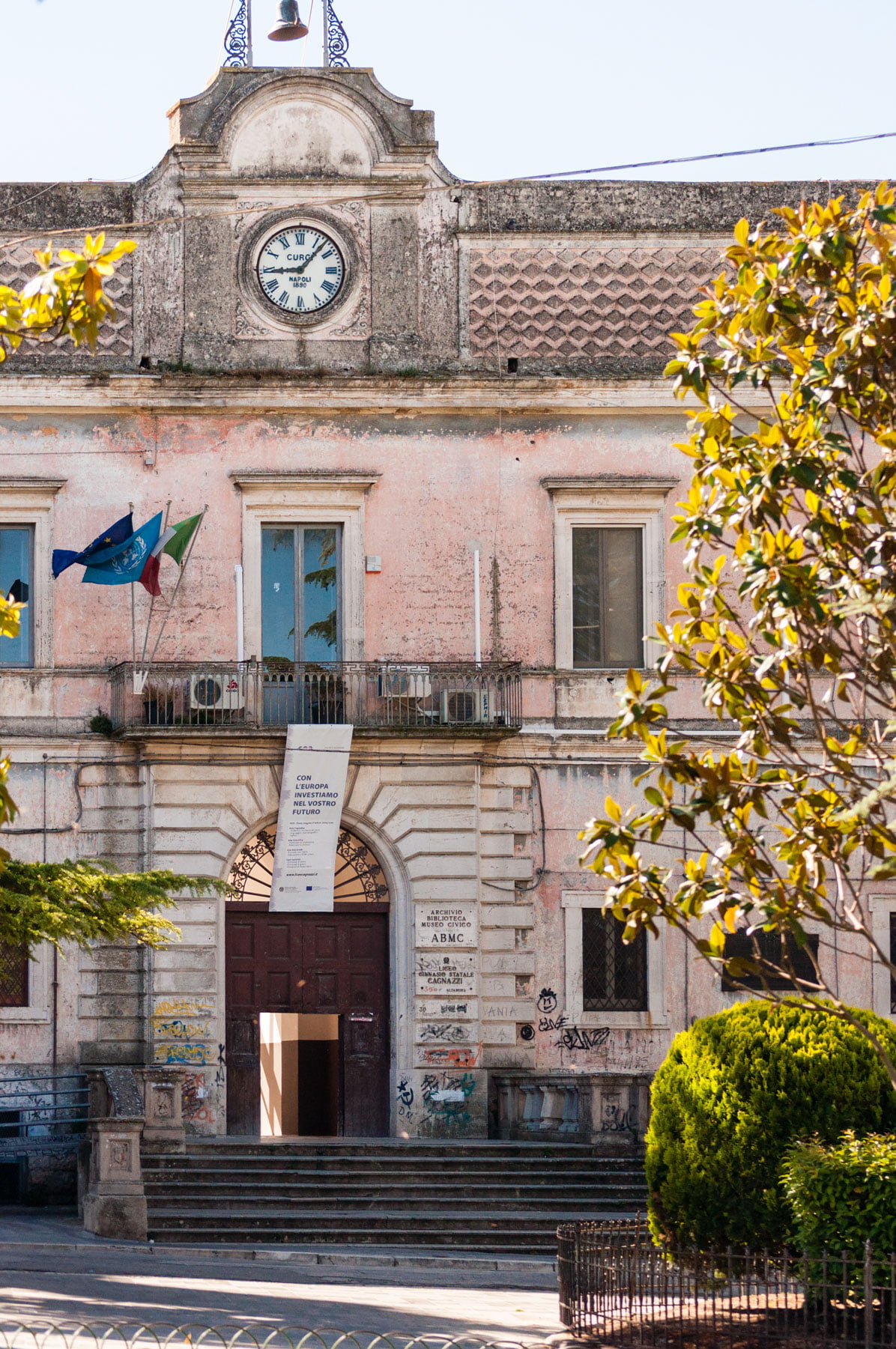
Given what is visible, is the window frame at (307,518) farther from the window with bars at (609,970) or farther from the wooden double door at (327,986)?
the window with bars at (609,970)

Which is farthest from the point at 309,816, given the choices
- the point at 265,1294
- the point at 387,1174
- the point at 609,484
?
the point at 265,1294

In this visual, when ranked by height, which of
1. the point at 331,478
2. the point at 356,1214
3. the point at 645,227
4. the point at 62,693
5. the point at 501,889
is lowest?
the point at 356,1214

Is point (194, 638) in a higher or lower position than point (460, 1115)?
higher

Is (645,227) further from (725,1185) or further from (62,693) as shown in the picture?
(725,1185)

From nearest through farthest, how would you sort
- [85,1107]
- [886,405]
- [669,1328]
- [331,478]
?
1. [886,405]
2. [669,1328]
3. [85,1107]
4. [331,478]

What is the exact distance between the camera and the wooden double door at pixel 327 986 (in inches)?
934

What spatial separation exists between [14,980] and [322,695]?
15.8 feet

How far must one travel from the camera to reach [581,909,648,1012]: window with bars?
2386 cm

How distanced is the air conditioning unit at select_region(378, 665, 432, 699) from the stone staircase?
5183 mm

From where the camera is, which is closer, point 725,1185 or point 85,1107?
point 725,1185

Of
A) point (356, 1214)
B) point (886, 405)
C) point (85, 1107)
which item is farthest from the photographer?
point (85, 1107)

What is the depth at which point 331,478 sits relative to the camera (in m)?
24.3

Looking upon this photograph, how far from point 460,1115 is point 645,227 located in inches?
428

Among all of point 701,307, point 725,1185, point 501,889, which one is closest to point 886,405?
point 701,307
